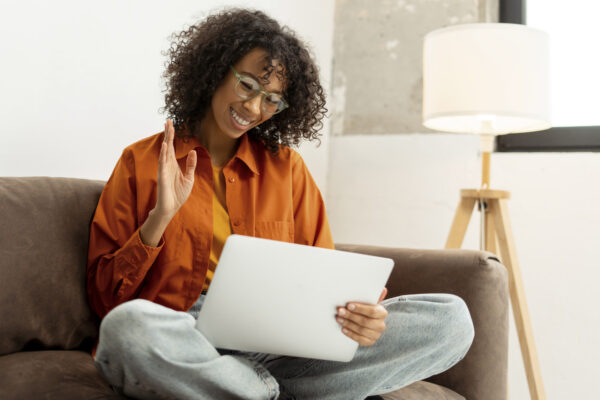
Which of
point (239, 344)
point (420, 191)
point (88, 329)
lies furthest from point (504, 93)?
point (88, 329)

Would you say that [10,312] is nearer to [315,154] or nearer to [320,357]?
[320,357]

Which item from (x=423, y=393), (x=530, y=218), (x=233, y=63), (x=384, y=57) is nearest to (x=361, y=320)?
(x=423, y=393)

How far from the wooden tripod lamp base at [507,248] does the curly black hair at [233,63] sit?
69cm

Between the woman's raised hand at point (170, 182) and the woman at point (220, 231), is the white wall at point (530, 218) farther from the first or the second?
the woman's raised hand at point (170, 182)

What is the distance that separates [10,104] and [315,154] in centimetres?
151

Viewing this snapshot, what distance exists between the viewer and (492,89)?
6.03 ft

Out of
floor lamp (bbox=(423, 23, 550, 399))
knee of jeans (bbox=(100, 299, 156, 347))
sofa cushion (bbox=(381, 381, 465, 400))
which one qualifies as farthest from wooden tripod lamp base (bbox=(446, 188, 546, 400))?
knee of jeans (bbox=(100, 299, 156, 347))

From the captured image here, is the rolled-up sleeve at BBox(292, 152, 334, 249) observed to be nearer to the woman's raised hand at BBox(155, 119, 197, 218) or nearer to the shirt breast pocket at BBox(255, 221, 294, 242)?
the shirt breast pocket at BBox(255, 221, 294, 242)

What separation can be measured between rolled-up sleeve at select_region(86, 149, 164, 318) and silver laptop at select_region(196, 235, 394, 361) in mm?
275

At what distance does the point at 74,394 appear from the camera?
1030 mm

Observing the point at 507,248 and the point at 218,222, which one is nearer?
the point at 218,222

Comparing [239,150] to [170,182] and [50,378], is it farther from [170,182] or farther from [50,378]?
[50,378]

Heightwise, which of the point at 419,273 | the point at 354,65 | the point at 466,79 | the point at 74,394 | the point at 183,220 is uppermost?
the point at 354,65

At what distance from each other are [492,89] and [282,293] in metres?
1.14
